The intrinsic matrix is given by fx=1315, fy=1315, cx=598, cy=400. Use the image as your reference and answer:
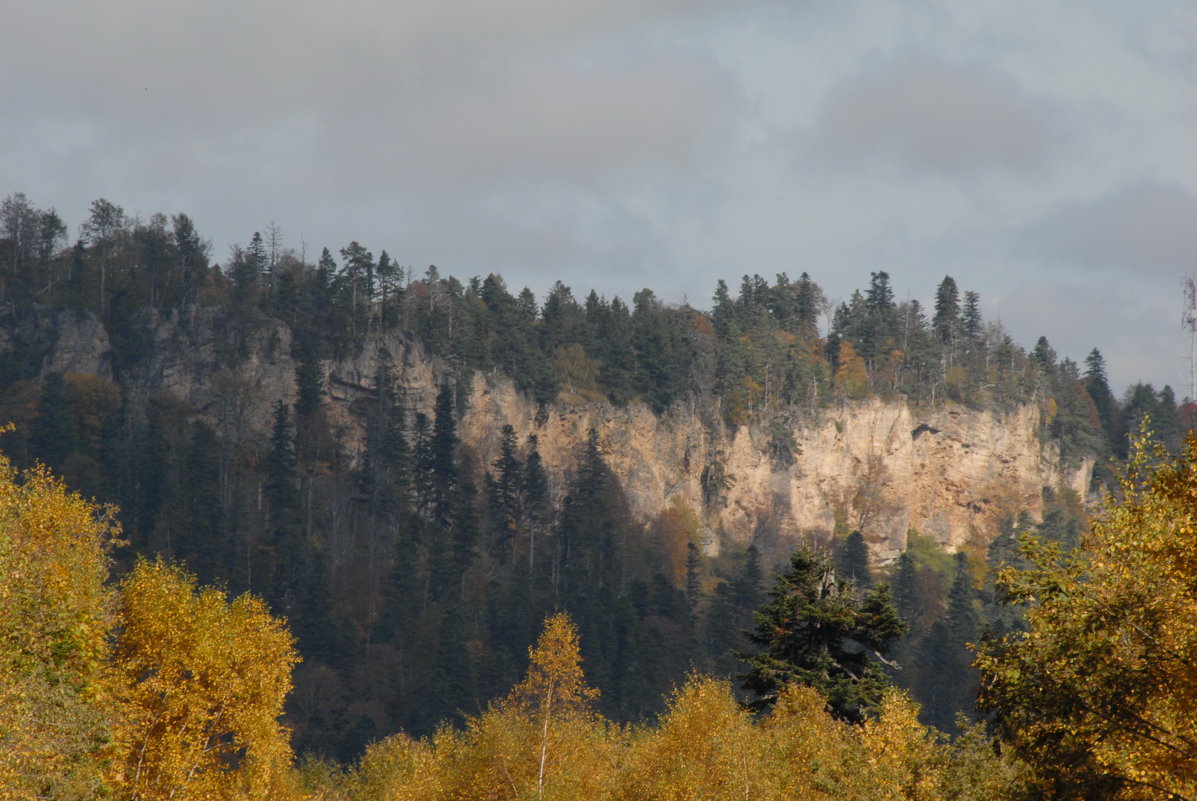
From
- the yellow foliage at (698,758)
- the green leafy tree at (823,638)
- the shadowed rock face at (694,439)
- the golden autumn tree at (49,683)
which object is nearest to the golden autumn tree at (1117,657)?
the yellow foliage at (698,758)

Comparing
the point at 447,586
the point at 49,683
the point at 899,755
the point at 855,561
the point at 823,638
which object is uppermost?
the point at 823,638

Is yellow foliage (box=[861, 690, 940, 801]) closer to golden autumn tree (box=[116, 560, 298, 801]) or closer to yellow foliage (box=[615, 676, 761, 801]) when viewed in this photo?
yellow foliage (box=[615, 676, 761, 801])

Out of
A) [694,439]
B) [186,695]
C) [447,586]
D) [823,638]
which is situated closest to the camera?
[186,695]

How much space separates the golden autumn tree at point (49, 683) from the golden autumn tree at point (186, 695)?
3.31m

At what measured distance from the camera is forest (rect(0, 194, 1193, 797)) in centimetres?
3366

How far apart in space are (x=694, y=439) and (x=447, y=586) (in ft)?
161

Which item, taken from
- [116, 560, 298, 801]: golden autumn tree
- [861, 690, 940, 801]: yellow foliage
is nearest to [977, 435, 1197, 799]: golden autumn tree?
[861, 690, 940, 801]: yellow foliage

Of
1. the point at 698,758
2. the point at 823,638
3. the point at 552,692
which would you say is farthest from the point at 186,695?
the point at 823,638

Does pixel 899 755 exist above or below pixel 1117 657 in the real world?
below

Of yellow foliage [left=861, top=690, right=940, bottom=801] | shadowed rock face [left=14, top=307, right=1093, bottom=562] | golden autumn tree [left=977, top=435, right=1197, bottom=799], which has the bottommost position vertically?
yellow foliage [left=861, top=690, right=940, bottom=801]

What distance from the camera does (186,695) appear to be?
4453 cm

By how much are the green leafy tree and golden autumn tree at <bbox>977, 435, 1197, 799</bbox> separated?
997 inches

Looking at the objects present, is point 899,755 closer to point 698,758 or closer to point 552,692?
point 698,758

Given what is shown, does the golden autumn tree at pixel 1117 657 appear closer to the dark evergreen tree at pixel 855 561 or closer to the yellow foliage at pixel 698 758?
the yellow foliage at pixel 698 758
